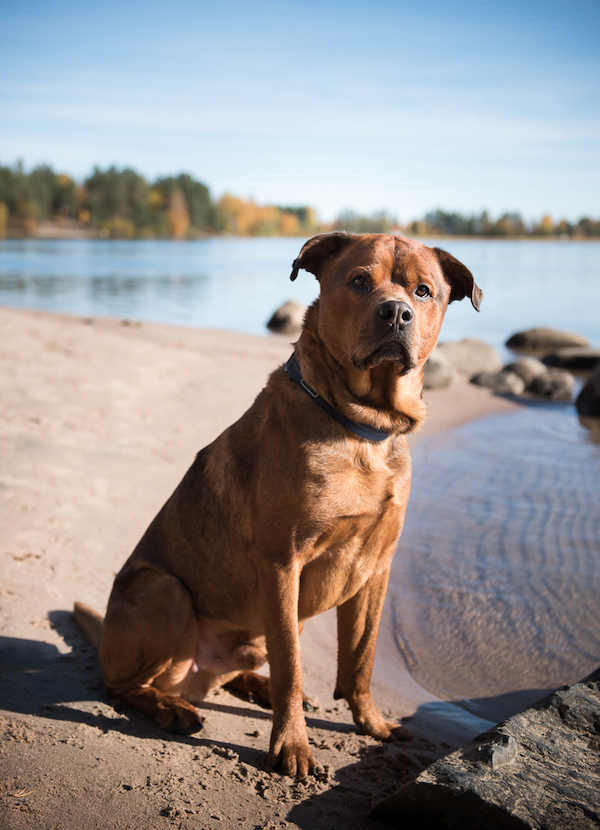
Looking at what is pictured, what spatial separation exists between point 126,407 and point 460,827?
693cm

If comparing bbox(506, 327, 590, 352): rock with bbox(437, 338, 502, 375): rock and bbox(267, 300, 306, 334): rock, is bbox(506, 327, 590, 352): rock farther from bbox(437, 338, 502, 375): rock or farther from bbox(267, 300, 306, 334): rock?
bbox(267, 300, 306, 334): rock

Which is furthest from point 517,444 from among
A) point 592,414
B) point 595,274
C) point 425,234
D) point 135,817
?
point 425,234

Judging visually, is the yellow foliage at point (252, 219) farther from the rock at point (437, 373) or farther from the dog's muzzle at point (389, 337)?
the dog's muzzle at point (389, 337)

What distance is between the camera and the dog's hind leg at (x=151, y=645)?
10.4ft

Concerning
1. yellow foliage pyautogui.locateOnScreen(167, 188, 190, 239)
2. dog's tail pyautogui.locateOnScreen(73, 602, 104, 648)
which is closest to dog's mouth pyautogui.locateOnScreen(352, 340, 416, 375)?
dog's tail pyautogui.locateOnScreen(73, 602, 104, 648)

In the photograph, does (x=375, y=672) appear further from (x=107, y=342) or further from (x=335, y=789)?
(x=107, y=342)

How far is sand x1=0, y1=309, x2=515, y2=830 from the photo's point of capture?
2.57 metres

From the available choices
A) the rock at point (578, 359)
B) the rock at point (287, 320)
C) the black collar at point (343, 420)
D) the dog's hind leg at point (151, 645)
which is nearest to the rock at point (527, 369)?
the rock at point (578, 359)

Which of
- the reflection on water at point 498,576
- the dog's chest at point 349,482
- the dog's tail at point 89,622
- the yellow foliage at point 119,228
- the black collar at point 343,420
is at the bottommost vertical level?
the reflection on water at point 498,576

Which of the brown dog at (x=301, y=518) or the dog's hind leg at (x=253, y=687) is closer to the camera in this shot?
the brown dog at (x=301, y=518)

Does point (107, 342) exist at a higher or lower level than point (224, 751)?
higher

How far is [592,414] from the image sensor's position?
488 inches

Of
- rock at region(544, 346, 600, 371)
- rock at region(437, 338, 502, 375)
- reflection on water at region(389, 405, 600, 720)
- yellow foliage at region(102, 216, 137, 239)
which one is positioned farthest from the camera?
yellow foliage at region(102, 216, 137, 239)

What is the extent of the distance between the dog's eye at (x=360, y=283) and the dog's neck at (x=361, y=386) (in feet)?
0.89
